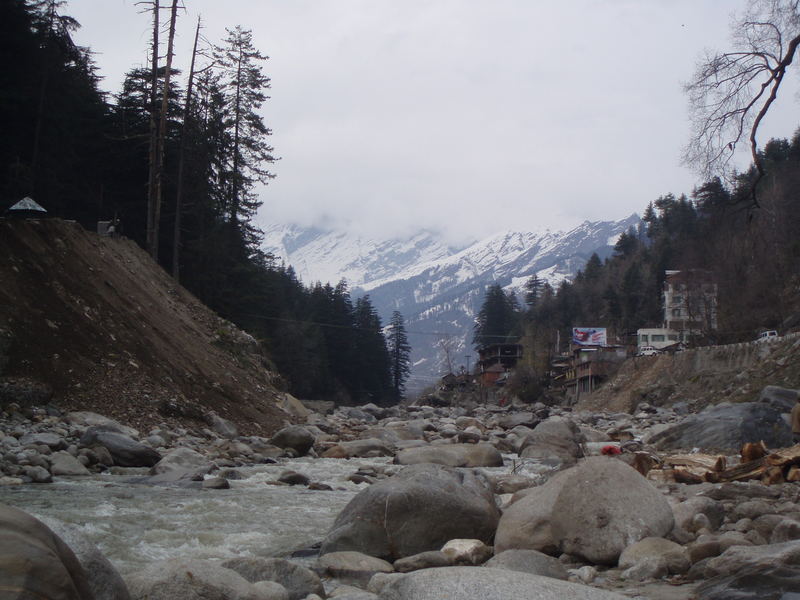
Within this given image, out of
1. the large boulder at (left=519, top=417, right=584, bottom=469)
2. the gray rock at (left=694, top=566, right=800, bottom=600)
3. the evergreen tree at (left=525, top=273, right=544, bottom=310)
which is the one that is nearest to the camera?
the gray rock at (left=694, top=566, right=800, bottom=600)

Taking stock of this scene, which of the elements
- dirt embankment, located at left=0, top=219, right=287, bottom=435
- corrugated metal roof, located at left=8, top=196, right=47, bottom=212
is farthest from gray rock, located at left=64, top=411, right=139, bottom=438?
corrugated metal roof, located at left=8, top=196, right=47, bottom=212

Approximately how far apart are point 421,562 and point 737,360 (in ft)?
117

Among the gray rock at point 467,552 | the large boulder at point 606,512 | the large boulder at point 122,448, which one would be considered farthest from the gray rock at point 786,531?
the large boulder at point 122,448

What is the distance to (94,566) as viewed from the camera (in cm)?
416

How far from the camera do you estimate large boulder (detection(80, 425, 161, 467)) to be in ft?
44.0

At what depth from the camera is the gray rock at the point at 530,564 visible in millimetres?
6227

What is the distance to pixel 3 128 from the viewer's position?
89.5 feet

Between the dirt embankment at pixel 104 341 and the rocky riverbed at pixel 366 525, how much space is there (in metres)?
1.28

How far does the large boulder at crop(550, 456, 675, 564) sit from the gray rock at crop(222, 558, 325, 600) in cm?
248

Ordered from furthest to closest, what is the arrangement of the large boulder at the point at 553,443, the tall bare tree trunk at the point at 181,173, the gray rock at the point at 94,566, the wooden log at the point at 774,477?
the tall bare tree trunk at the point at 181,173 → the large boulder at the point at 553,443 → the wooden log at the point at 774,477 → the gray rock at the point at 94,566

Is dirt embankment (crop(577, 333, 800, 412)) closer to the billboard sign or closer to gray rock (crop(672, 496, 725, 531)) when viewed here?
gray rock (crop(672, 496, 725, 531))

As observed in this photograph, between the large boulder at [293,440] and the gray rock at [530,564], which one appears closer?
the gray rock at [530,564]

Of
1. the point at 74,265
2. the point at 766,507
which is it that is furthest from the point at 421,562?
the point at 74,265

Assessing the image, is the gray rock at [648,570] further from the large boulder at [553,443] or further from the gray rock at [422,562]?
the large boulder at [553,443]
